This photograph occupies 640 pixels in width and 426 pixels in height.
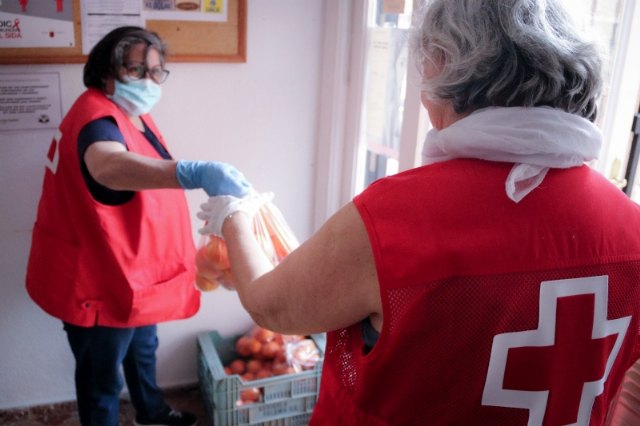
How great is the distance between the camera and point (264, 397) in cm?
195

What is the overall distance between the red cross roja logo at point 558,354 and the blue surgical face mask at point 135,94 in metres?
1.24

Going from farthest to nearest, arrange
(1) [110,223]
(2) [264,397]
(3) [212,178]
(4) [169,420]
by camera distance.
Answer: (4) [169,420] → (2) [264,397] → (1) [110,223] → (3) [212,178]

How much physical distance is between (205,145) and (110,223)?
61cm

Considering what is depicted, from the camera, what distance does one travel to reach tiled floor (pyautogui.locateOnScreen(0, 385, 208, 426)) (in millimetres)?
2088

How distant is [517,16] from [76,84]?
61.9 inches

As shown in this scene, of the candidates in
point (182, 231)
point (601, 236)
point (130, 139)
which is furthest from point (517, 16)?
point (182, 231)

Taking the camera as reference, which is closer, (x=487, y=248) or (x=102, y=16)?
(x=487, y=248)

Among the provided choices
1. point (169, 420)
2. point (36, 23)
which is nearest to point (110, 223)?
point (36, 23)

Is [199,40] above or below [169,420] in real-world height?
above

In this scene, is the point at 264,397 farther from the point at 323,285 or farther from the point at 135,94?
the point at 323,285

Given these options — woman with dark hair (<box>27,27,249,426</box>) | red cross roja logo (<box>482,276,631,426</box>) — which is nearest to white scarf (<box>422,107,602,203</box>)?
red cross roja logo (<box>482,276,631,426</box>)

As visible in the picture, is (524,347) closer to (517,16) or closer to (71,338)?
(517,16)

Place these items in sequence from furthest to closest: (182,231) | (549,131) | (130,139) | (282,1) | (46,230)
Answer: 1. (282,1)
2. (182,231)
3. (46,230)
4. (130,139)
5. (549,131)

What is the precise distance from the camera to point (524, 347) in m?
0.78
